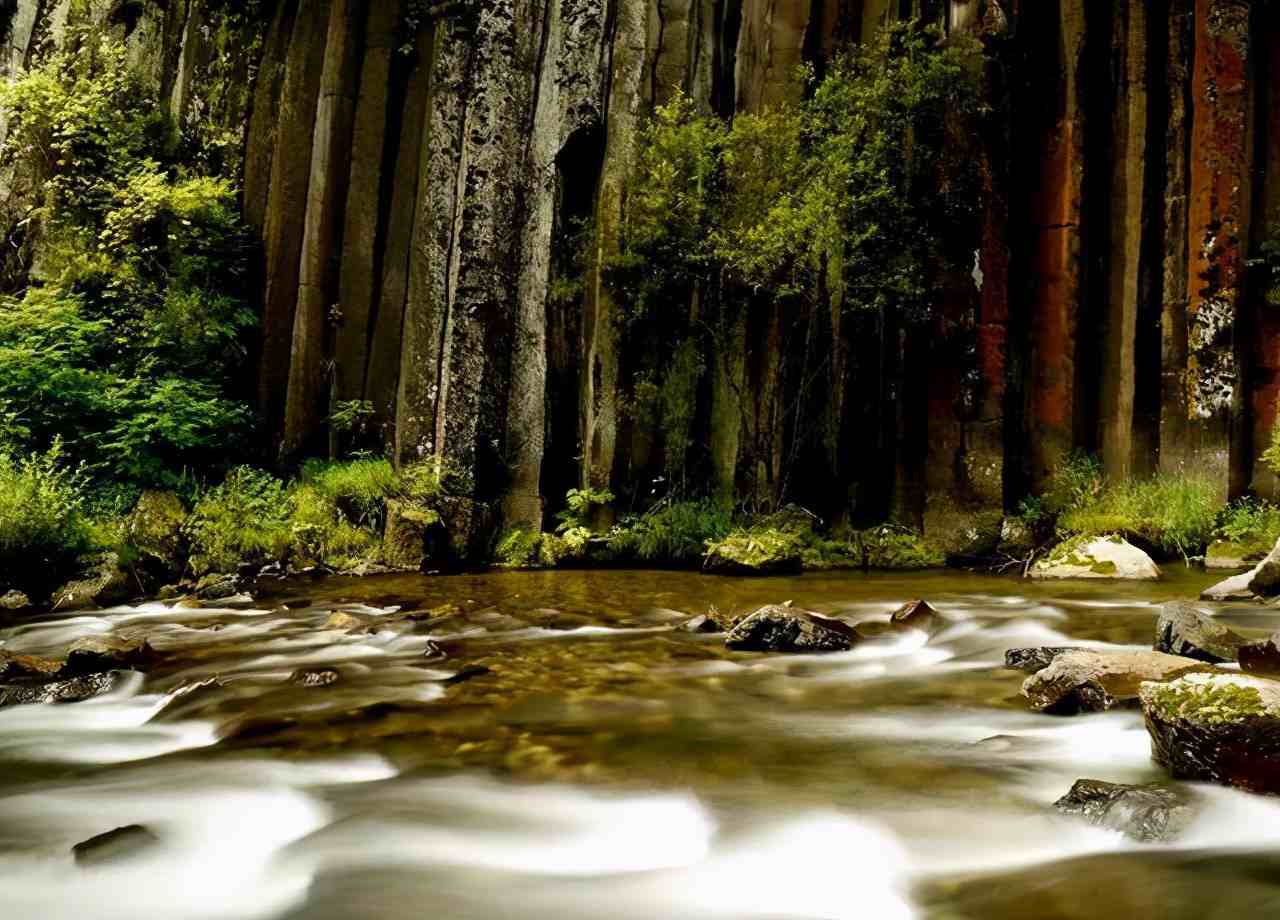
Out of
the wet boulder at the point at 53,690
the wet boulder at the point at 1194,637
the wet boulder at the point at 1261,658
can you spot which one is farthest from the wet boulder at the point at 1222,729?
the wet boulder at the point at 53,690

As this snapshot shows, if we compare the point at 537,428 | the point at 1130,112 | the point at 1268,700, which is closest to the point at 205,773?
the point at 1268,700

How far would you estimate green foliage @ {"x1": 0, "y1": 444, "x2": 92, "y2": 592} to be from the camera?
24.8ft

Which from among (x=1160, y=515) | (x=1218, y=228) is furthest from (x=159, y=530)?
(x=1218, y=228)

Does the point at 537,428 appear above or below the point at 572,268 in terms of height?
below

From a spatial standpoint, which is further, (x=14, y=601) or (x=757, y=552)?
(x=757, y=552)

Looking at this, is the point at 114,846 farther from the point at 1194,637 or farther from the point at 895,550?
the point at 895,550

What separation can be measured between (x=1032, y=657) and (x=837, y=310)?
7065 millimetres

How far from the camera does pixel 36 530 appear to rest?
766 centimetres

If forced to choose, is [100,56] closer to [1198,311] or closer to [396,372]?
[396,372]

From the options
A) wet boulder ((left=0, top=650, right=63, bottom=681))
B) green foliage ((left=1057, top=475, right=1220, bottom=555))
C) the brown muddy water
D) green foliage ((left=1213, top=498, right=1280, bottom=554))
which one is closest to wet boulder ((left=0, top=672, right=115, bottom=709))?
the brown muddy water

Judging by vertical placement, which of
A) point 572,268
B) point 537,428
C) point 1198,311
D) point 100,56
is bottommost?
point 537,428

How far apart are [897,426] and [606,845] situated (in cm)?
971

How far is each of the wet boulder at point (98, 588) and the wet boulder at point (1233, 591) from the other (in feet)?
30.7

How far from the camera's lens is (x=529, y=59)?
1160cm
